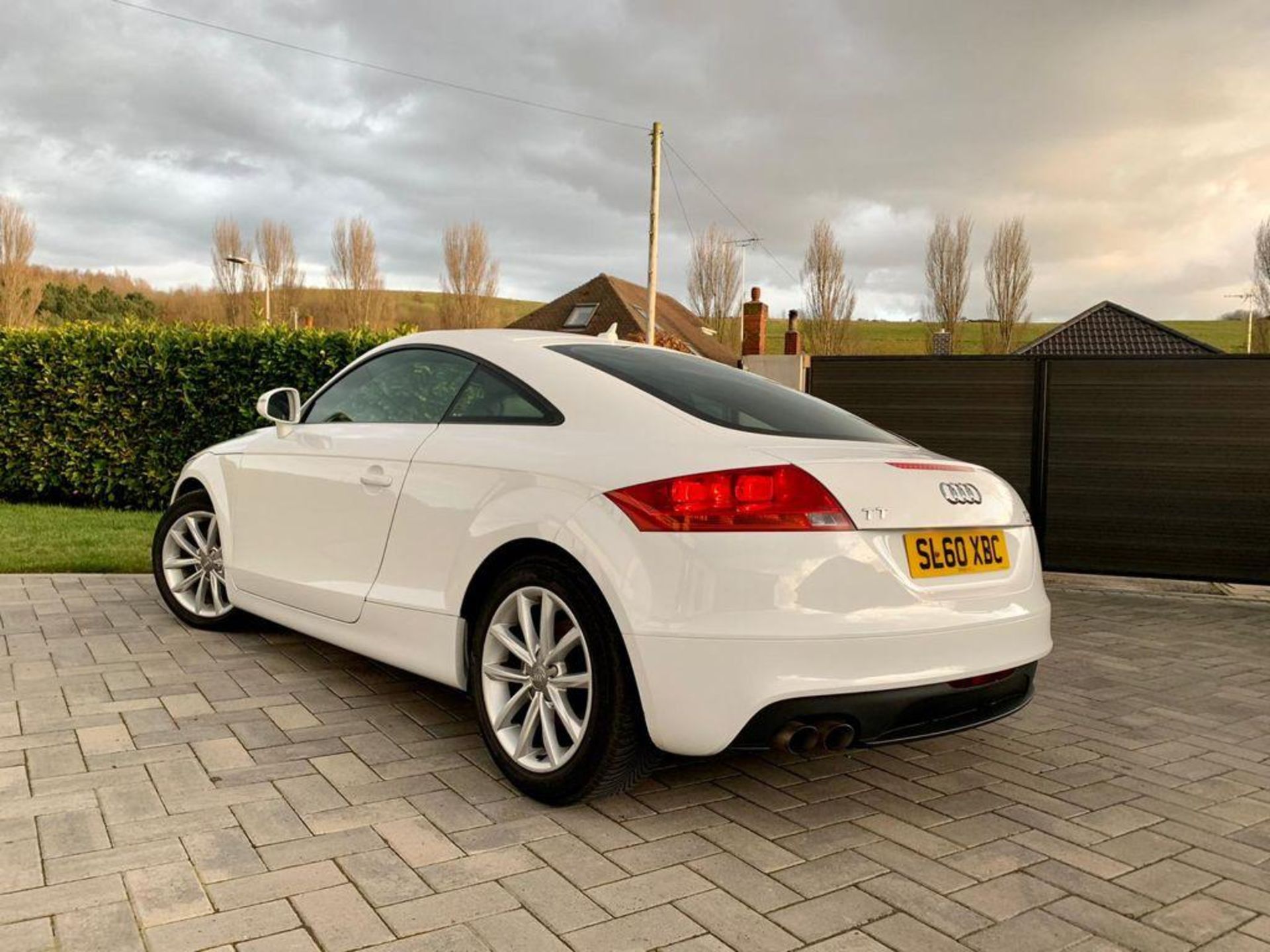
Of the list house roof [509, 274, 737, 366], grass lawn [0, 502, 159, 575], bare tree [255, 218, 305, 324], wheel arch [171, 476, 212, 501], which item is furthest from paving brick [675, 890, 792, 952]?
bare tree [255, 218, 305, 324]

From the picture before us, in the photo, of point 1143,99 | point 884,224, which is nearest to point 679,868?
point 1143,99

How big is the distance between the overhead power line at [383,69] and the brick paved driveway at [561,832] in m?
15.3

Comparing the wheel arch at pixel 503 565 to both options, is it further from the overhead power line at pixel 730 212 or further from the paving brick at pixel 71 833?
the overhead power line at pixel 730 212

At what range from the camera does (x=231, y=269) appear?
57.1 metres

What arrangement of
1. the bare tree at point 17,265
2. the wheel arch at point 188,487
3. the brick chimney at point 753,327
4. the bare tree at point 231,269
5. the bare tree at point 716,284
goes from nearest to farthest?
the wheel arch at point 188,487 < the brick chimney at point 753,327 < the bare tree at point 17,265 < the bare tree at point 716,284 < the bare tree at point 231,269

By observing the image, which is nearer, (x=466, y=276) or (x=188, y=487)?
(x=188, y=487)

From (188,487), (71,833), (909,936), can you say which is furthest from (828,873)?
(188,487)

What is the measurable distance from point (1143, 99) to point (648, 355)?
48.4ft

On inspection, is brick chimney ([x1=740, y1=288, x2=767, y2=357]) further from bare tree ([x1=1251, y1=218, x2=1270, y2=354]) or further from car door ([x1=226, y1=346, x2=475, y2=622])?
bare tree ([x1=1251, y1=218, x2=1270, y2=354])

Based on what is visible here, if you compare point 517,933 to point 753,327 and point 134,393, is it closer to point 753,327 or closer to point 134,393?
point 134,393

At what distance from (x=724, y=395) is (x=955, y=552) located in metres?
0.98

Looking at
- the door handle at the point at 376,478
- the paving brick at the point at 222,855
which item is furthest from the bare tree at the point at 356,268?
the paving brick at the point at 222,855

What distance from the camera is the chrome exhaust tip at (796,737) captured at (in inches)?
96.4

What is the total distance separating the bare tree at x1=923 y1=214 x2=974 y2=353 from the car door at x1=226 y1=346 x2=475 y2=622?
158ft
